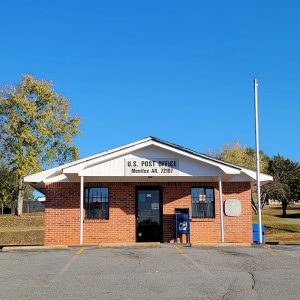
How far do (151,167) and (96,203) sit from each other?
3077mm

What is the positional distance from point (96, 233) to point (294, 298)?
1228 cm

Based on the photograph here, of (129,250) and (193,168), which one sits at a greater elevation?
(193,168)

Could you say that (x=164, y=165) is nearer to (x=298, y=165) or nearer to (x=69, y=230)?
(x=69, y=230)

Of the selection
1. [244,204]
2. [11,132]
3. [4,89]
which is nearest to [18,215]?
[11,132]

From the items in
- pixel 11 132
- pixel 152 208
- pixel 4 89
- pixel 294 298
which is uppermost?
pixel 4 89

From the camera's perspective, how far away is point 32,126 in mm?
41656

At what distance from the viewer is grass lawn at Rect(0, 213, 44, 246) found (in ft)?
95.1

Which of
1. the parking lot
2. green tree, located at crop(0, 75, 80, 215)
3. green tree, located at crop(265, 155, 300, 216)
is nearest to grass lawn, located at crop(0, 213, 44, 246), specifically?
green tree, located at crop(0, 75, 80, 215)

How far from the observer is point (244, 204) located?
781 inches

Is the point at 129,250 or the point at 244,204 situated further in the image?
the point at 244,204

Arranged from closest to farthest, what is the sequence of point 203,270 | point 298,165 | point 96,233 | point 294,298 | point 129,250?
point 294,298, point 203,270, point 129,250, point 96,233, point 298,165

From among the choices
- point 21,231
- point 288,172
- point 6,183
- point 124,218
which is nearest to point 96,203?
point 124,218

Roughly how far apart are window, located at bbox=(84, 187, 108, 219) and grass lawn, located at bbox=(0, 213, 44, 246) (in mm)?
9117

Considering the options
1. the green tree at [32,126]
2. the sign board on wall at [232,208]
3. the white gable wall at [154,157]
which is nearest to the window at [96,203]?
the white gable wall at [154,157]
